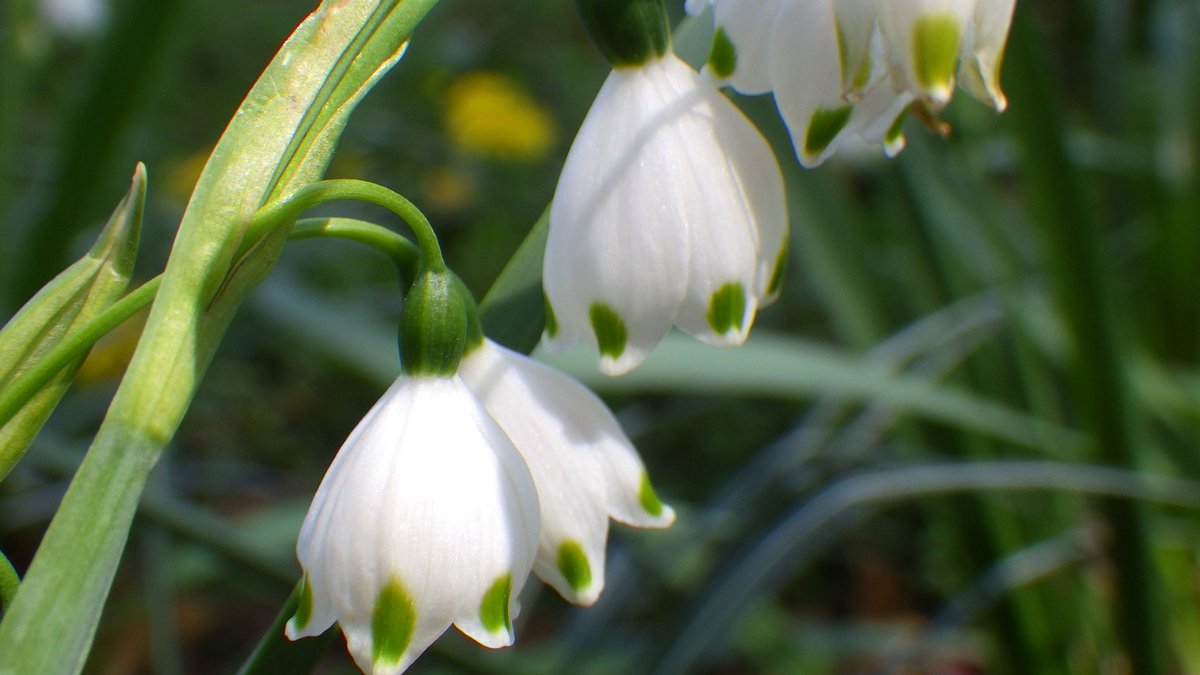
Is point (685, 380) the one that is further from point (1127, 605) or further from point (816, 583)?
point (816, 583)

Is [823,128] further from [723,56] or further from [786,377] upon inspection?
[786,377]

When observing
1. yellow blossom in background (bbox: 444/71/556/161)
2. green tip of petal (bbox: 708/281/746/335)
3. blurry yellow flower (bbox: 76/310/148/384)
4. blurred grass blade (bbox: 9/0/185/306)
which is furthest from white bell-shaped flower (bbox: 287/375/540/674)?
yellow blossom in background (bbox: 444/71/556/161)

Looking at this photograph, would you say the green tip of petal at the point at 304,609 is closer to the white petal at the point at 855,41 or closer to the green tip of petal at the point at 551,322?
the green tip of petal at the point at 551,322

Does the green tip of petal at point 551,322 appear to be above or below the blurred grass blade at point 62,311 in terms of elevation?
above

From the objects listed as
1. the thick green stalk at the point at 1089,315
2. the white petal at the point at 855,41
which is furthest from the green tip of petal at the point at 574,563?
the thick green stalk at the point at 1089,315

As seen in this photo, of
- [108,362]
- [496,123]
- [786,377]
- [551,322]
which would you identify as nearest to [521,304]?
[551,322]

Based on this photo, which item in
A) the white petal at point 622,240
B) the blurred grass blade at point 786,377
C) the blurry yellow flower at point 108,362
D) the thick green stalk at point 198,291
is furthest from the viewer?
the blurry yellow flower at point 108,362

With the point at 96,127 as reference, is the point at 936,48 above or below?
above

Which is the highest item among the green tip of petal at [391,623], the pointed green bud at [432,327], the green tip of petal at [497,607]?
the pointed green bud at [432,327]
